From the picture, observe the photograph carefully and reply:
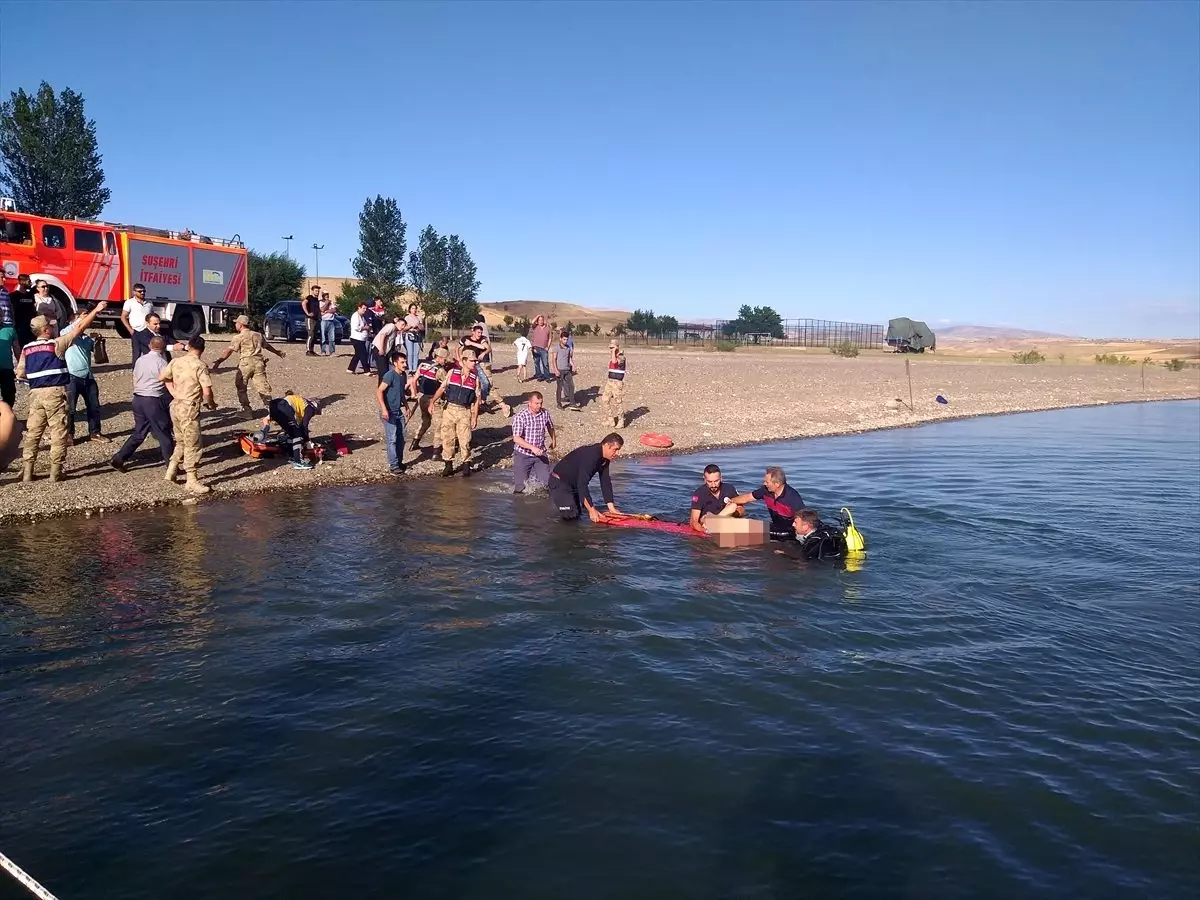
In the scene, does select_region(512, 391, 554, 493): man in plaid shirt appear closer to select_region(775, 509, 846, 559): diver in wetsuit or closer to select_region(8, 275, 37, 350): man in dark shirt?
select_region(775, 509, 846, 559): diver in wetsuit

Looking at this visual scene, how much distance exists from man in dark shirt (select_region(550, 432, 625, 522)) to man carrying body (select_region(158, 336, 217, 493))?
4960 mm

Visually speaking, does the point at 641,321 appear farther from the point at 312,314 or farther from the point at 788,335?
the point at 312,314

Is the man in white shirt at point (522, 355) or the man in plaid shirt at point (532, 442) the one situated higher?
the man in white shirt at point (522, 355)

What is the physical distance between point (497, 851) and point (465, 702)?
6.43 feet

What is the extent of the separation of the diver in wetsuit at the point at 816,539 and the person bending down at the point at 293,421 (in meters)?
8.61

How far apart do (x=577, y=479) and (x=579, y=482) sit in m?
0.07

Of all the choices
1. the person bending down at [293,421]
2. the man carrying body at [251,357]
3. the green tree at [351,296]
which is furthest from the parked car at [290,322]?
the green tree at [351,296]

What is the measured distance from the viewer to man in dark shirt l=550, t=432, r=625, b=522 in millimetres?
12352

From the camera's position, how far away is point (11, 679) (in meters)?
7.38

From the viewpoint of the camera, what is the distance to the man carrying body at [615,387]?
20094mm

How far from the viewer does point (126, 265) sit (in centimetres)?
2564

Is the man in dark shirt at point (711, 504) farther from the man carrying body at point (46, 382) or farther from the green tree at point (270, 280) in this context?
the green tree at point (270, 280)

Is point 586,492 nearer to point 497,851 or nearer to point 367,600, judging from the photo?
point 367,600

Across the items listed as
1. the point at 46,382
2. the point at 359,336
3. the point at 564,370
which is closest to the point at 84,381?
the point at 46,382
